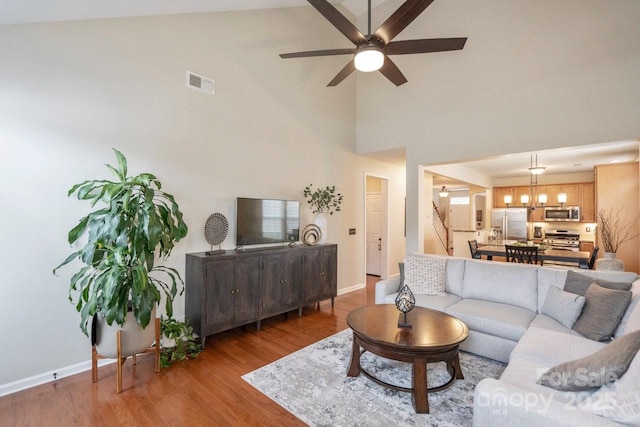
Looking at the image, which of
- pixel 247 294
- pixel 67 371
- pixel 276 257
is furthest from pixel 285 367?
pixel 67 371

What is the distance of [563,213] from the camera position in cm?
746

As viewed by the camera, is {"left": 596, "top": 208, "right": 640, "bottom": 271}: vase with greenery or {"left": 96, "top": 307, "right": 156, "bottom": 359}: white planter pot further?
{"left": 596, "top": 208, "right": 640, "bottom": 271}: vase with greenery

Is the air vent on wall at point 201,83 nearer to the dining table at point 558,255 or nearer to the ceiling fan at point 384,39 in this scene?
the ceiling fan at point 384,39

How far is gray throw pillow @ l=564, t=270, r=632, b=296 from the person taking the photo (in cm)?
263

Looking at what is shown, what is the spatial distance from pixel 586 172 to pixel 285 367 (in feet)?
29.5

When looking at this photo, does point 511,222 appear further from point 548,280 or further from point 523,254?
point 548,280

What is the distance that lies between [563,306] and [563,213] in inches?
246

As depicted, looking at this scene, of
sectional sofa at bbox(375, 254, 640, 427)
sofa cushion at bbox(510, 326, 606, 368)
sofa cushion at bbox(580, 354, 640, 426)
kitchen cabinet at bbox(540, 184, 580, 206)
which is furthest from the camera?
kitchen cabinet at bbox(540, 184, 580, 206)

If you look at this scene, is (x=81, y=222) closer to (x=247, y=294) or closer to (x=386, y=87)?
(x=247, y=294)

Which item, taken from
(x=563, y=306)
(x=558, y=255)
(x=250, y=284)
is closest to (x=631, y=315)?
(x=563, y=306)

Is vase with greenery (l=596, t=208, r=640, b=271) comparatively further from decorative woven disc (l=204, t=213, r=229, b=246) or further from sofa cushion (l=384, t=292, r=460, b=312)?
decorative woven disc (l=204, t=213, r=229, b=246)

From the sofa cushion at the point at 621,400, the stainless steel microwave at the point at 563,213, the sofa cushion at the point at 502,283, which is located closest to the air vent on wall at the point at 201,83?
the sofa cushion at the point at 502,283

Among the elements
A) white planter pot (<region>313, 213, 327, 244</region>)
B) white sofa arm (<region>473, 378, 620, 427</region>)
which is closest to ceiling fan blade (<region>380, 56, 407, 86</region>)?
white planter pot (<region>313, 213, 327, 244</region>)

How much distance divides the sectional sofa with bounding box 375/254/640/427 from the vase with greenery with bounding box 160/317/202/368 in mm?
2191
